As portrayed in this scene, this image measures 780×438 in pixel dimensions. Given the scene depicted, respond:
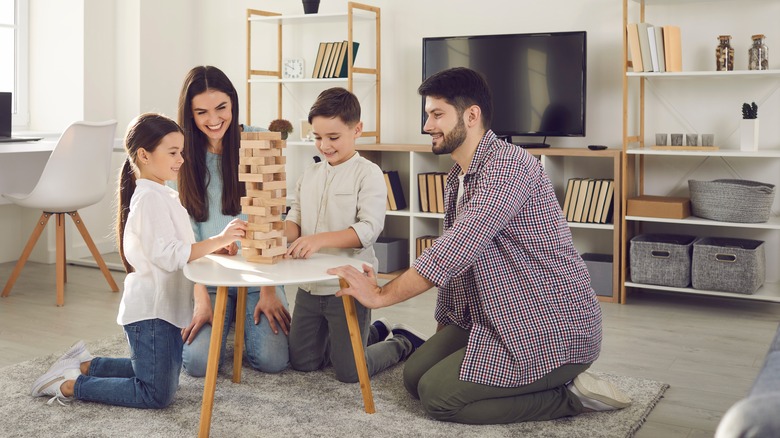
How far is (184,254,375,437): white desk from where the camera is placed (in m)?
2.11

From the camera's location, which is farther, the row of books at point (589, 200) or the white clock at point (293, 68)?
the white clock at point (293, 68)

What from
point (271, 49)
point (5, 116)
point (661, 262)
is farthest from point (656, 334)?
point (5, 116)

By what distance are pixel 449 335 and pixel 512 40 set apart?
211 centimetres

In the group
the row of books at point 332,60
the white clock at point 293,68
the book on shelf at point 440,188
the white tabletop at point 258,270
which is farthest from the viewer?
the white clock at point 293,68

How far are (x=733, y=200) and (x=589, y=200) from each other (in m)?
0.63

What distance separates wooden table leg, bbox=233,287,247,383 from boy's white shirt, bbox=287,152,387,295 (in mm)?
203

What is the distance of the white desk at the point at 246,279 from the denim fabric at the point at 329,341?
0.85 feet

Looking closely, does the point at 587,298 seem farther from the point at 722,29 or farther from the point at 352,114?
the point at 722,29

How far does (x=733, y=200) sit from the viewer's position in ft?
11.9

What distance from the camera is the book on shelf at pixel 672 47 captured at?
3.74 m

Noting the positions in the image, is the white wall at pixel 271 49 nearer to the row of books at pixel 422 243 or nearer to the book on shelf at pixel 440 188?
the book on shelf at pixel 440 188

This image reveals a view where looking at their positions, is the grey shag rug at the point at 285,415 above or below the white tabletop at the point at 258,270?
below

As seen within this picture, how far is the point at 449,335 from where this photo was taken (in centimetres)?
252

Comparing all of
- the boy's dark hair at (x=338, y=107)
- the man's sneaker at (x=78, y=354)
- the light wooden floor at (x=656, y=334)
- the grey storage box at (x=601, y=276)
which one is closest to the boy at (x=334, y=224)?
the boy's dark hair at (x=338, y=107)
